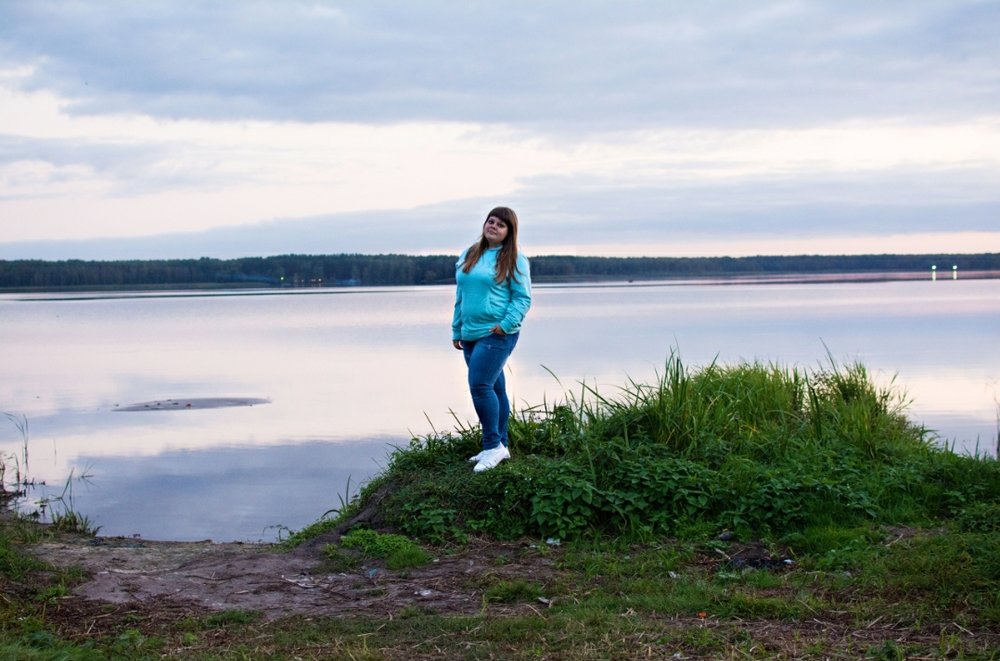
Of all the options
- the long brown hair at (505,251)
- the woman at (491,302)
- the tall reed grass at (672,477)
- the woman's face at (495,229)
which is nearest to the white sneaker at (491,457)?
the woman at (491,302)

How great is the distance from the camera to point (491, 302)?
733cm

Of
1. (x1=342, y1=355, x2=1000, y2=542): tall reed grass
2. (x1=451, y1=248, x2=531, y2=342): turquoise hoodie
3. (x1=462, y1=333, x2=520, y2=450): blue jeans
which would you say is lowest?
(x1=342, y1=355, x2=1000, y2=542): tall reed grass

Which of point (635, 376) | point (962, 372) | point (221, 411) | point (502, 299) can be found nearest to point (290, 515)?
point (502, 299)

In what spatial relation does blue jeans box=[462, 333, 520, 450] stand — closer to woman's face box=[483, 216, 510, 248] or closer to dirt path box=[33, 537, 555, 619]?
woman's face box=[483, 216, 510, 248]

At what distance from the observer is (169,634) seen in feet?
16.4

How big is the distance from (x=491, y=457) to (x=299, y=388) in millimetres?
12952

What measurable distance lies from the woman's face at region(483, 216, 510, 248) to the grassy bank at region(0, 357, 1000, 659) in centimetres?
164

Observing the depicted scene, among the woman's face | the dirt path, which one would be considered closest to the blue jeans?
the woman's face

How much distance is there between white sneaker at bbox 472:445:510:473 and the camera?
7320 millimetres

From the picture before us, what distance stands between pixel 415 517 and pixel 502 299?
1699 mm

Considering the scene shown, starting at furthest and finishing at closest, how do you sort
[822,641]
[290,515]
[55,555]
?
1. [290,515]
2. [55,555]
3. [822,641]

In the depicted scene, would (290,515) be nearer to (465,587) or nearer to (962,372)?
(465,587)

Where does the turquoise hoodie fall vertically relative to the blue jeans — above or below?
above

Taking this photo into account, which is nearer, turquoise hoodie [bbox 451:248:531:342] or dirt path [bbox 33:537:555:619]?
dirt path [bbox 33:537:555:619]
